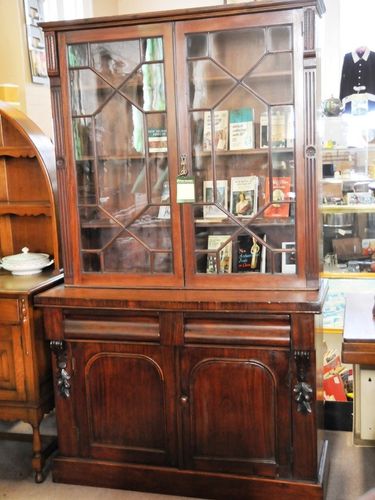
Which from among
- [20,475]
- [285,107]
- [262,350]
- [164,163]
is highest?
[285,107]

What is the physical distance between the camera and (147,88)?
2535 mm

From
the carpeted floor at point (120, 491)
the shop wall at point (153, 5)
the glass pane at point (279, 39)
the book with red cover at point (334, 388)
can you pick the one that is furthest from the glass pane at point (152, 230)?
the shop wall at point (153, 5)

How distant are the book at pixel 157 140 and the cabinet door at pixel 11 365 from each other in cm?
99

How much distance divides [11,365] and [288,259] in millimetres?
1324

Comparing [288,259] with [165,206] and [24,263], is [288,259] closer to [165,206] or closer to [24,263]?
[165,206]

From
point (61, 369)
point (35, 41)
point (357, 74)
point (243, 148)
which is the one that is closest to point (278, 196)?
point (243, 148)

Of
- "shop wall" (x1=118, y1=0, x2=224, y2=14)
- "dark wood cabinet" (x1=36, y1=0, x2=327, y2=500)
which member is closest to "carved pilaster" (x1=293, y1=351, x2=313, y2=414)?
"dark wood cabinet" (x1=36, y1=0, x2=327, y2=500)

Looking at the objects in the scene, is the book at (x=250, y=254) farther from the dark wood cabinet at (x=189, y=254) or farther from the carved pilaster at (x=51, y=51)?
the carved pilaster at (x=51, y=51)

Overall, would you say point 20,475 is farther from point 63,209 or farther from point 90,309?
point 63,209

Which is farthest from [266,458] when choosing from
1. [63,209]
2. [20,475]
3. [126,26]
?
[126,26]

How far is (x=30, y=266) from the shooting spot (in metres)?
2.95

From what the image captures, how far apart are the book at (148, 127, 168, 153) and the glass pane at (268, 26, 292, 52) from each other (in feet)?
1.81

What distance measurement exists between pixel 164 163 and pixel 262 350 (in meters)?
0.89

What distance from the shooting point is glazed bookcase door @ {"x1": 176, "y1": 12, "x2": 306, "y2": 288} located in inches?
93.9
